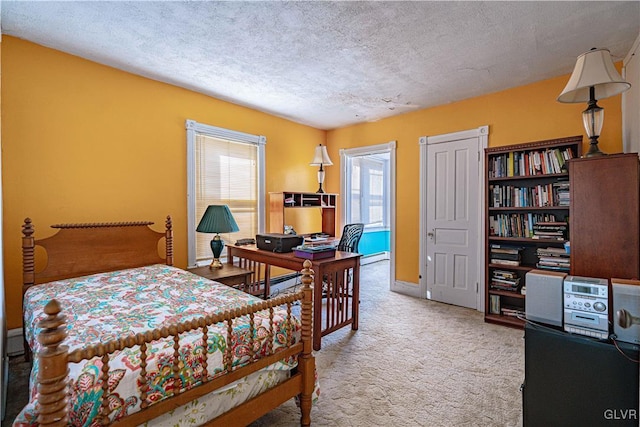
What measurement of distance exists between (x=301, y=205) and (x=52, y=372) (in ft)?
12.0

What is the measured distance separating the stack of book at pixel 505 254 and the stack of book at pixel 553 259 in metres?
0.21

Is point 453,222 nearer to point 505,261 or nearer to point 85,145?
point 505,261

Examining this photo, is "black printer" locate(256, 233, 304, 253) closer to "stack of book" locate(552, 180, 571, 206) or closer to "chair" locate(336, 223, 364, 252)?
"chair" locate(336, 223, 364, 252)

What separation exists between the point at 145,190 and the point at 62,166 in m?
0.70

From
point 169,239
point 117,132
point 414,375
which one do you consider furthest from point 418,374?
point 117,132

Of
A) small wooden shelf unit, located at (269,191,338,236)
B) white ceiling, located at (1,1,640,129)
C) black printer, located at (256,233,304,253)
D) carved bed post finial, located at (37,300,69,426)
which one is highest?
white ceiling, located at (1,1,640,129)

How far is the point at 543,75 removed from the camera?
3037mm

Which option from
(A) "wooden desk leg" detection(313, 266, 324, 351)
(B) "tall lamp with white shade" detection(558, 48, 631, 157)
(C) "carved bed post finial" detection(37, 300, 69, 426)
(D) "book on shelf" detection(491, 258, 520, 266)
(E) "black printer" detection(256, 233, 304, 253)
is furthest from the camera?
(D) "book on shelf" detection(491, 258, 520, 266)

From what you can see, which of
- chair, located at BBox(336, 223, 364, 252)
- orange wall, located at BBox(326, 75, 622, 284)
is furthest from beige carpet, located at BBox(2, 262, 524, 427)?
orange wall, located at BBox(326, 75, 622, 284)

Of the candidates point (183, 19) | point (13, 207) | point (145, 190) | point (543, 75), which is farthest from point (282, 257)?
point (543, 75)

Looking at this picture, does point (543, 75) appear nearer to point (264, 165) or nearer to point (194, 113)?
point (264, 165)

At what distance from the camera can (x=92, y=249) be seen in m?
2.70

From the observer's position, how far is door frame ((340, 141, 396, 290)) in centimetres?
436

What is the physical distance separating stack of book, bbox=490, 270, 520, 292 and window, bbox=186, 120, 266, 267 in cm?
301
